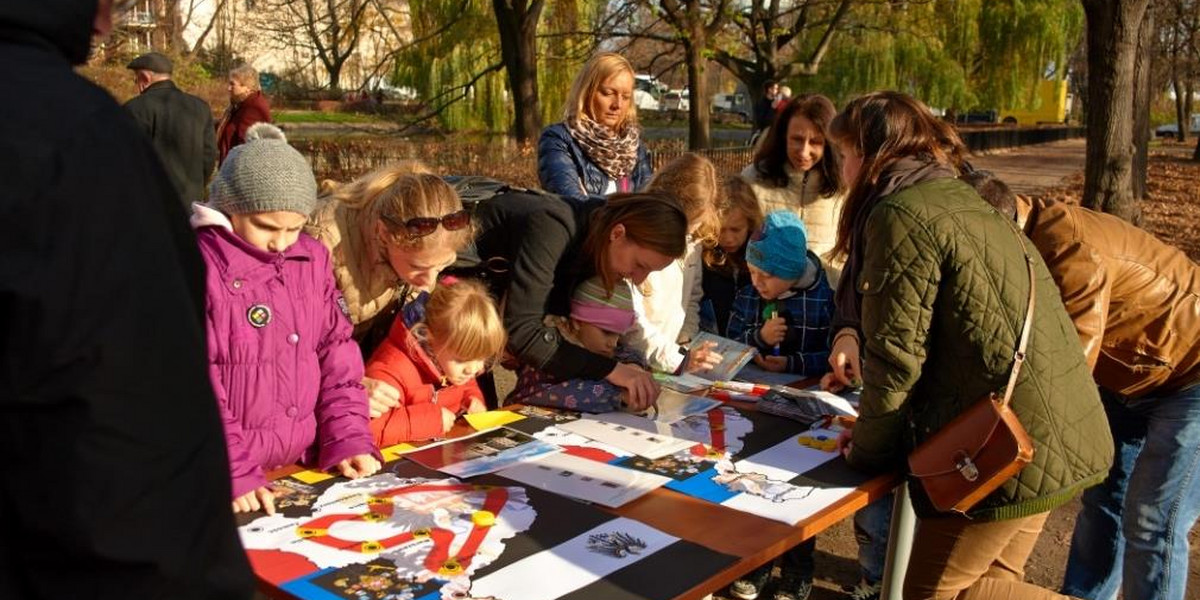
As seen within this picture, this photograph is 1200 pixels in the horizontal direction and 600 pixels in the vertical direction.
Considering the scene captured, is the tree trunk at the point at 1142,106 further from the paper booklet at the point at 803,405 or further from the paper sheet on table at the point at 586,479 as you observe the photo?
the paper sheet on table at the point at 586,479

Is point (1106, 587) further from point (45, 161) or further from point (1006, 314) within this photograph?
point (45, 161)

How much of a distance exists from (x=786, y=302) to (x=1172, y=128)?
50909 millimetres

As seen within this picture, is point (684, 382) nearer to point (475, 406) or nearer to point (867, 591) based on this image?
point (475, 406)

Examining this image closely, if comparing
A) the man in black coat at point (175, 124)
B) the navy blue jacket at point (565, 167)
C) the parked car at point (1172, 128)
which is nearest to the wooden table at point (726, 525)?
the navy blue jacket at point (565, 167)

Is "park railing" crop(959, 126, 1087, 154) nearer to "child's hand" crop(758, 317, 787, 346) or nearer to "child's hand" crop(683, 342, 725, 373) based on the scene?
"child's hand" crop(758, 317, 787, 346)

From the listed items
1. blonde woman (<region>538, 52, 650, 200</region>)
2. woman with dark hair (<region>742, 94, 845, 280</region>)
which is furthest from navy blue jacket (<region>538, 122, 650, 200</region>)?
woman with dark hair (<region>742, 94, 845, 280</region>)

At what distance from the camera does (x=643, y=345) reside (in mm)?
3000

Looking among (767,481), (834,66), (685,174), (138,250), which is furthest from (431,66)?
(138,250)

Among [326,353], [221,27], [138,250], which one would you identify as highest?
[221,27]

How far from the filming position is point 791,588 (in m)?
3.20

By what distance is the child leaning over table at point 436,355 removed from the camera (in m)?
2.36

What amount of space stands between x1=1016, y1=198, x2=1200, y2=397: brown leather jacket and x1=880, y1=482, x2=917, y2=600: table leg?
1.95ft

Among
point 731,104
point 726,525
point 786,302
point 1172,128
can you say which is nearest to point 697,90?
point 786,302

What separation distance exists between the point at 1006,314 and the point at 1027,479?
13.3 inches
